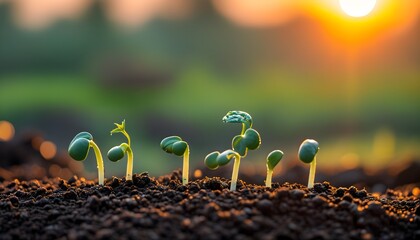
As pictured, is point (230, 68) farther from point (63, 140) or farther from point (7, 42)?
point (7, 42)

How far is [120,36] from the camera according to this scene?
11.5 m

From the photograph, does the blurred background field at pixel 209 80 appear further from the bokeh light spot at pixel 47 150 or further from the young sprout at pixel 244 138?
the young sprout at pixel 244 138

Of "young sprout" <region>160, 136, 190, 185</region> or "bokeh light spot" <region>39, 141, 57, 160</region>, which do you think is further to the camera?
"bokeh light spot" <region>39, 141, 57, 160</region>

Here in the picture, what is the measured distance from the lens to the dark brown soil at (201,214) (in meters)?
1.91

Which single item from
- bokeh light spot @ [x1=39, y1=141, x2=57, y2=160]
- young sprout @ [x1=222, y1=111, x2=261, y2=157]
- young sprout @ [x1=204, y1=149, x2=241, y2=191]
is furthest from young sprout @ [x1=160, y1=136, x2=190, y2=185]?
bokeh light spot @ [x1=39, y1=141, x2=57, y2=160]

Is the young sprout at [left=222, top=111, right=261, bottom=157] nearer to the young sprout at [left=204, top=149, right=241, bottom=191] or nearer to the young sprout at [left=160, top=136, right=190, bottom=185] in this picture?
the young sprout at [left=204, top=149, right=241, bottom=191]

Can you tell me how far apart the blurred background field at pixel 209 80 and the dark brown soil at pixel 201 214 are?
4.48 metres

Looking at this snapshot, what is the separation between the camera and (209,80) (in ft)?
34.4

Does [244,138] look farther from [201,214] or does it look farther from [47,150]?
[47,150]

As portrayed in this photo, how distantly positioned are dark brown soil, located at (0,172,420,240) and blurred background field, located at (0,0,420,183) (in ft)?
14.7

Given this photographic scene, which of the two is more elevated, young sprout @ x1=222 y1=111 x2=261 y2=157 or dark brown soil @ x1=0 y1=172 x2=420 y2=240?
young sprout @ x1=222 y1=111 x2=261 y2=157

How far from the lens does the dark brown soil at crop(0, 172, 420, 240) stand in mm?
1909

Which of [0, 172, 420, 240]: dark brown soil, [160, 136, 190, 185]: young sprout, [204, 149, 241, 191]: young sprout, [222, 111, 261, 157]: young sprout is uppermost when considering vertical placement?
[222, 111, 261, 157]: young sprout

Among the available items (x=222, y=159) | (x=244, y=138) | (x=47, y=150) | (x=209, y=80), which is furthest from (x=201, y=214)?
(x=209, y=80)
